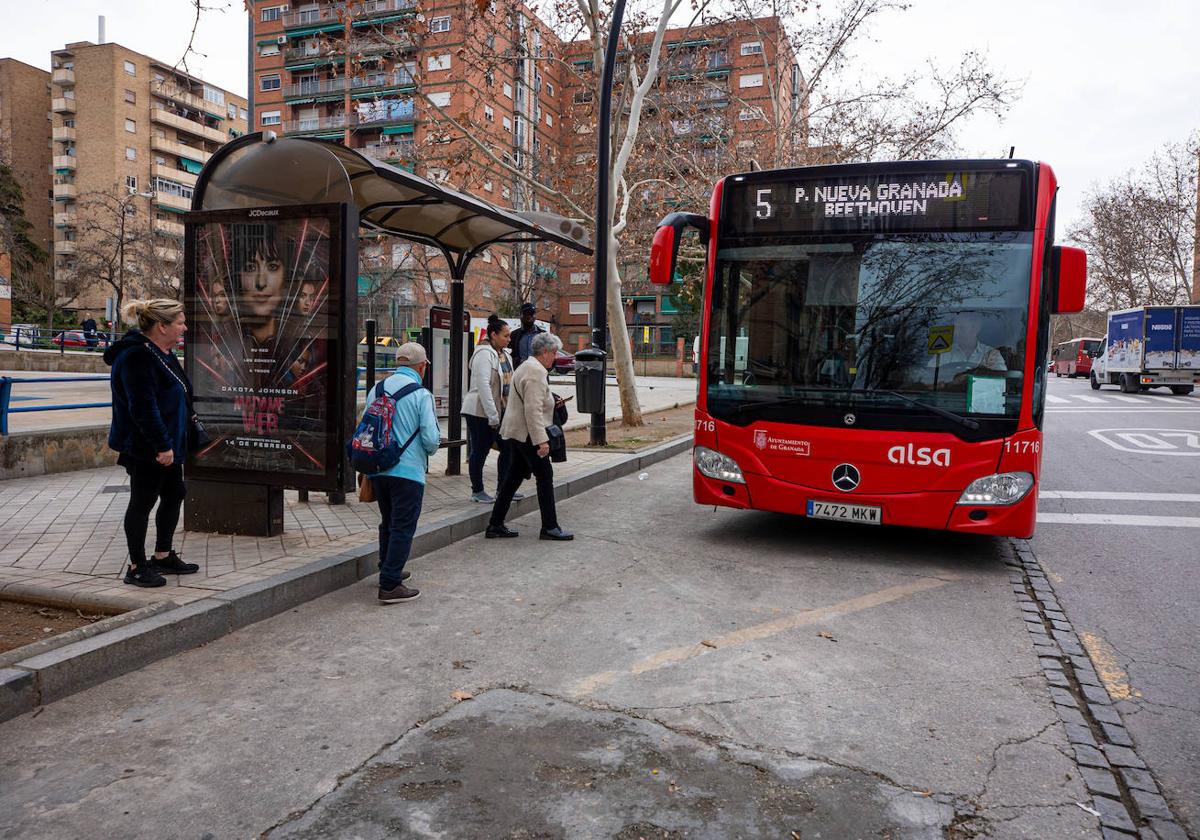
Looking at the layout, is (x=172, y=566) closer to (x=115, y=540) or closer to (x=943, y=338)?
(x=115, y=540)

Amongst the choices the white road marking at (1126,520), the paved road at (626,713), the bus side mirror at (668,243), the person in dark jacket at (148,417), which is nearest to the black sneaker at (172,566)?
the person in dark jacket at (148,417)

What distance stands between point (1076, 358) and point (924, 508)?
5872cm

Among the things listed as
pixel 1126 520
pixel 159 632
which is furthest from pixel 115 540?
pixel 1126 520

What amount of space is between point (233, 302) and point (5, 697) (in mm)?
3602

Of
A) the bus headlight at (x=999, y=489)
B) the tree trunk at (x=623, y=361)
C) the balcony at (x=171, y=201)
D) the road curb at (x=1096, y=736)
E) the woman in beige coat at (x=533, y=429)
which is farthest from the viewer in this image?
the balcony at (x=171, y=201)

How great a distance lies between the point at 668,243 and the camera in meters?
7.07

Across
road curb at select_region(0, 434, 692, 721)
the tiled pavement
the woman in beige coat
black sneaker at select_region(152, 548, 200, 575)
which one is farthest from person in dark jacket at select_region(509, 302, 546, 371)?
black sneaker at select_region(152, 548, 200, 575)

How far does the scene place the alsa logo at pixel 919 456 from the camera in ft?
20.5

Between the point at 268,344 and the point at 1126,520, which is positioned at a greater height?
the point at 268,344

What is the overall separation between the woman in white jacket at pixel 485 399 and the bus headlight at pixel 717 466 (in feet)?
6.15

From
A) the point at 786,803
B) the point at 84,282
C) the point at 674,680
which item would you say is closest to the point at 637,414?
the point at 674,680

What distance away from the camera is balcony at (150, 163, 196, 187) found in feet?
251

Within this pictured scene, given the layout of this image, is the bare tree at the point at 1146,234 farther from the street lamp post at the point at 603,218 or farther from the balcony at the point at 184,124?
the balcony at the point at 184,124

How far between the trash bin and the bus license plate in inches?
203
